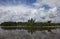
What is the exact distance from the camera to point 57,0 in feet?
15.4

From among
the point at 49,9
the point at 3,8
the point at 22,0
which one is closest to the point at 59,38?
the point at 49,9

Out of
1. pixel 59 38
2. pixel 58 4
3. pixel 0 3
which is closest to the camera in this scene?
pixel 59 38

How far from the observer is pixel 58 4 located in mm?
4895

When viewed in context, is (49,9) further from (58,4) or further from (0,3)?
(0,3)

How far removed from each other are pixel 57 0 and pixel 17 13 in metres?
1.43

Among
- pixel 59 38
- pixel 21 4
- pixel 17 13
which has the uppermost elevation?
pixel 21 4

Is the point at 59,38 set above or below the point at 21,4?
below

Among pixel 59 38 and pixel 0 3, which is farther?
pixel 0 3

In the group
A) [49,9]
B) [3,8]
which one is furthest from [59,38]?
[3,8]

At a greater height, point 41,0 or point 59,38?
point 41,0

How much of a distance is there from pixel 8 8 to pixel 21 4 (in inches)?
18.6

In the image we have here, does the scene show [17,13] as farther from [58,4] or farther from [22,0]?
[58,4]

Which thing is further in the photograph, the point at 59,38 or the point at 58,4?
the point at 58,4

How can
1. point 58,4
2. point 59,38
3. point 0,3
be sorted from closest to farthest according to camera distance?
point 59,38 < point 0,3 < point 58,4
